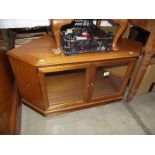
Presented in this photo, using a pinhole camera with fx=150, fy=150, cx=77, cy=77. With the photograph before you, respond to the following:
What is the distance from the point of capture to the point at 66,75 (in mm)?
1537

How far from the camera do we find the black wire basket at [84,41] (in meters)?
1.02

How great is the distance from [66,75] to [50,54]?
0.54 meters

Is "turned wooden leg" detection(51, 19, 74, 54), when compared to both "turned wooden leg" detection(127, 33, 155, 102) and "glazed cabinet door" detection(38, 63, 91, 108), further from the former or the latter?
"turned wooden leg" detection(127, 33, 155, 102)

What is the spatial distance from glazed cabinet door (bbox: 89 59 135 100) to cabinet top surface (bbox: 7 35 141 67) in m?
0.12

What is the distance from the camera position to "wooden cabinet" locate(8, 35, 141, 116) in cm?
100

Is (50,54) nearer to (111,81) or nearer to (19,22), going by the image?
(19,22)

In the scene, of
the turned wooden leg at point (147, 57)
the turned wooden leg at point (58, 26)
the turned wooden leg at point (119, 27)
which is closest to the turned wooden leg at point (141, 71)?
the turned wooden leg at point (147, 57)

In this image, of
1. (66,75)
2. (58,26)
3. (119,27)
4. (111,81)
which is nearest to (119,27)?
(119,27)

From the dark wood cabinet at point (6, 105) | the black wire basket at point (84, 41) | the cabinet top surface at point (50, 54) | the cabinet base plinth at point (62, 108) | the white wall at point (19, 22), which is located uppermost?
the white wall at point (19, 22)

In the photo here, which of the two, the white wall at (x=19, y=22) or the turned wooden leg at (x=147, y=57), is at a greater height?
the white wall at (x=19, y=22)

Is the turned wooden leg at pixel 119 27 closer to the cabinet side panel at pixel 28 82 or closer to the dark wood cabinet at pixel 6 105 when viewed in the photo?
the cabinet side panel at pixel 28 82
